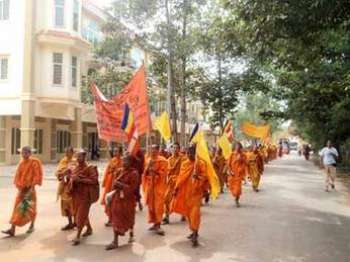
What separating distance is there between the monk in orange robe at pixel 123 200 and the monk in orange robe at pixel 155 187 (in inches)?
60.7

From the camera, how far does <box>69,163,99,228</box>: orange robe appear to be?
33.2ft

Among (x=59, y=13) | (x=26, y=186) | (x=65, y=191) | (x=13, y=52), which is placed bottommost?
(x=65, y=191)

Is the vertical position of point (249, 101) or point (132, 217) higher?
point (249, 101)

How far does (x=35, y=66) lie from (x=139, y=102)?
2270 centimetres

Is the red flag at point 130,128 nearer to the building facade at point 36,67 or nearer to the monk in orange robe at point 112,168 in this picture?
the monk in orange robe at point 112,168

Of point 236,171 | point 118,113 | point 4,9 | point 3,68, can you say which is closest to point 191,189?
point 118,113

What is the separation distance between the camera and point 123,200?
9742 millimetres

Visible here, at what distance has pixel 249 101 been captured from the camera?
75.7 metres

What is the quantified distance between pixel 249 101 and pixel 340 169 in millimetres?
39307

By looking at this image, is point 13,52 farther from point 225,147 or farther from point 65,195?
point 65,195

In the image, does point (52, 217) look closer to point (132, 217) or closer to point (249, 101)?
point (132, 217)

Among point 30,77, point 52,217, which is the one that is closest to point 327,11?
point 52,217

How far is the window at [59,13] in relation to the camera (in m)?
34.2

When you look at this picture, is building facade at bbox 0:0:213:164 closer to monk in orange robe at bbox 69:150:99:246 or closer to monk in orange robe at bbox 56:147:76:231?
monk in orange robe at bbox 56:147:76:231
